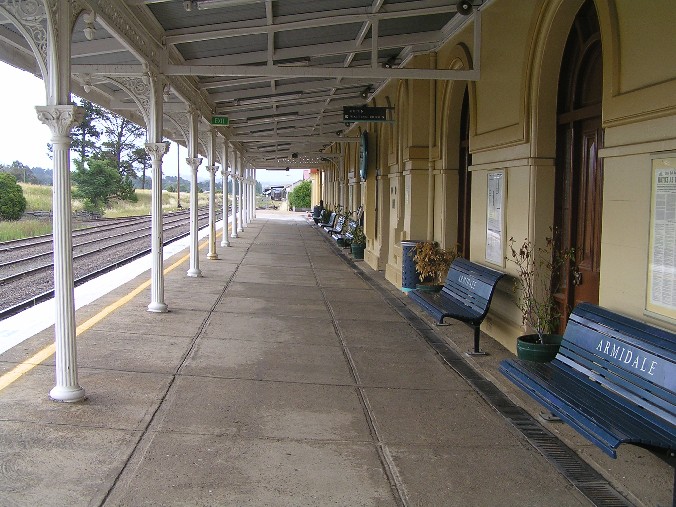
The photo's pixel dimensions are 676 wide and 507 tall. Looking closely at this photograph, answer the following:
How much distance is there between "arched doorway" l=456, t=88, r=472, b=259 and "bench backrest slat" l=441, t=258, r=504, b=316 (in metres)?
1.39

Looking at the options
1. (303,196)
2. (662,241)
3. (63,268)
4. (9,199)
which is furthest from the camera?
(303,196)

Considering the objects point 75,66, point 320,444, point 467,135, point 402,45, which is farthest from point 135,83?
point 320,444

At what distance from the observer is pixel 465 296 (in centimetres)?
777

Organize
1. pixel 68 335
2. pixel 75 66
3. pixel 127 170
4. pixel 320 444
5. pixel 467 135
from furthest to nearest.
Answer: pixel 127 170
pixel 467 135
pixel 75 66
pixel 68 335
pixel 320 444

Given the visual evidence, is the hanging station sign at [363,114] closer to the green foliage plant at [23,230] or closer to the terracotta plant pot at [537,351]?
the terracotta plant pot at [537,351]

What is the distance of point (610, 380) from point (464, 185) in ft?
19.7

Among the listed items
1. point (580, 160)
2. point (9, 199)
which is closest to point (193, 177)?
Answer: point (580, 160)

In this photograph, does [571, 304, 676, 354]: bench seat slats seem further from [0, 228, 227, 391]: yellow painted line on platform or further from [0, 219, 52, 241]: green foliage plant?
[0, 219, 52, 241]: green foliage plant

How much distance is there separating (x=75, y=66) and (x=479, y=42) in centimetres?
497

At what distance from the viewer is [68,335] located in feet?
17.2

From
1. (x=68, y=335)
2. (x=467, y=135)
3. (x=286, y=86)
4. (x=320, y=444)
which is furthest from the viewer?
(x=286, y=86)

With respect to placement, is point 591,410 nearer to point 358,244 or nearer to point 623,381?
point 623,381

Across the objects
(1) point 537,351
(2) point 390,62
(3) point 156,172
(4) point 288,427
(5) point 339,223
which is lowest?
(4) point 288,427

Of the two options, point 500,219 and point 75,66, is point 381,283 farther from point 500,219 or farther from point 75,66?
point 75,66
